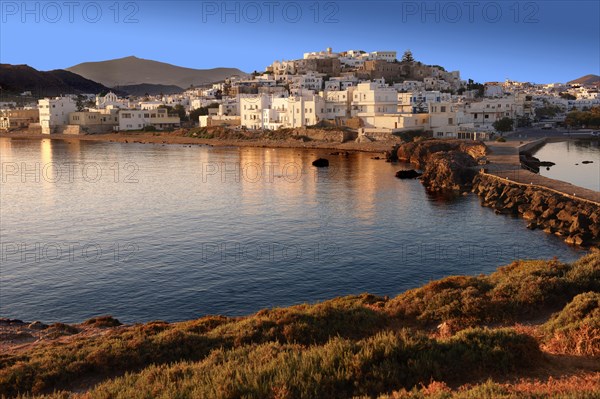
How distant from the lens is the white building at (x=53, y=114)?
11384cm

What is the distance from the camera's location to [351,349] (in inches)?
352

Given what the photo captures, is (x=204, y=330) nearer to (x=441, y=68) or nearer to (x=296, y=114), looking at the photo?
(x=296, y=114)

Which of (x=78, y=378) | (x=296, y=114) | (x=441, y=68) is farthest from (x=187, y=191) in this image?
(x=441, y=68)

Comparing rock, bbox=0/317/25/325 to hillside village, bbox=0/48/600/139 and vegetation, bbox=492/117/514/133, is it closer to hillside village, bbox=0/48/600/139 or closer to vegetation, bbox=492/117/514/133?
hillside village, bbox=0/48/600/139

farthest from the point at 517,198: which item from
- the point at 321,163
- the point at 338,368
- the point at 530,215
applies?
the point at 338,368

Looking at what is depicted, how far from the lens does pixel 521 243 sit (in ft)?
90.5

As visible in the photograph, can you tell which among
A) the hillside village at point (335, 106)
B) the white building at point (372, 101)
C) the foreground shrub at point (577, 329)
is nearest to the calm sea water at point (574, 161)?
the hillside village at point (335, 106)

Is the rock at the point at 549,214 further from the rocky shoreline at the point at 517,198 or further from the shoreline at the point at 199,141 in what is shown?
the shoreline at the point at 199,141

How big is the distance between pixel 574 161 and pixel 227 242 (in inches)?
1888

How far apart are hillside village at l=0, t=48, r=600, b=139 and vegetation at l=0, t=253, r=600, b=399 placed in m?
65.1

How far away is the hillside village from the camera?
83.6m

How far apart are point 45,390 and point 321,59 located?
134814mm

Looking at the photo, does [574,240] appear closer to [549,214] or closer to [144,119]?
[549,214]

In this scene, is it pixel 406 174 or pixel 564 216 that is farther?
pixel 406 174
